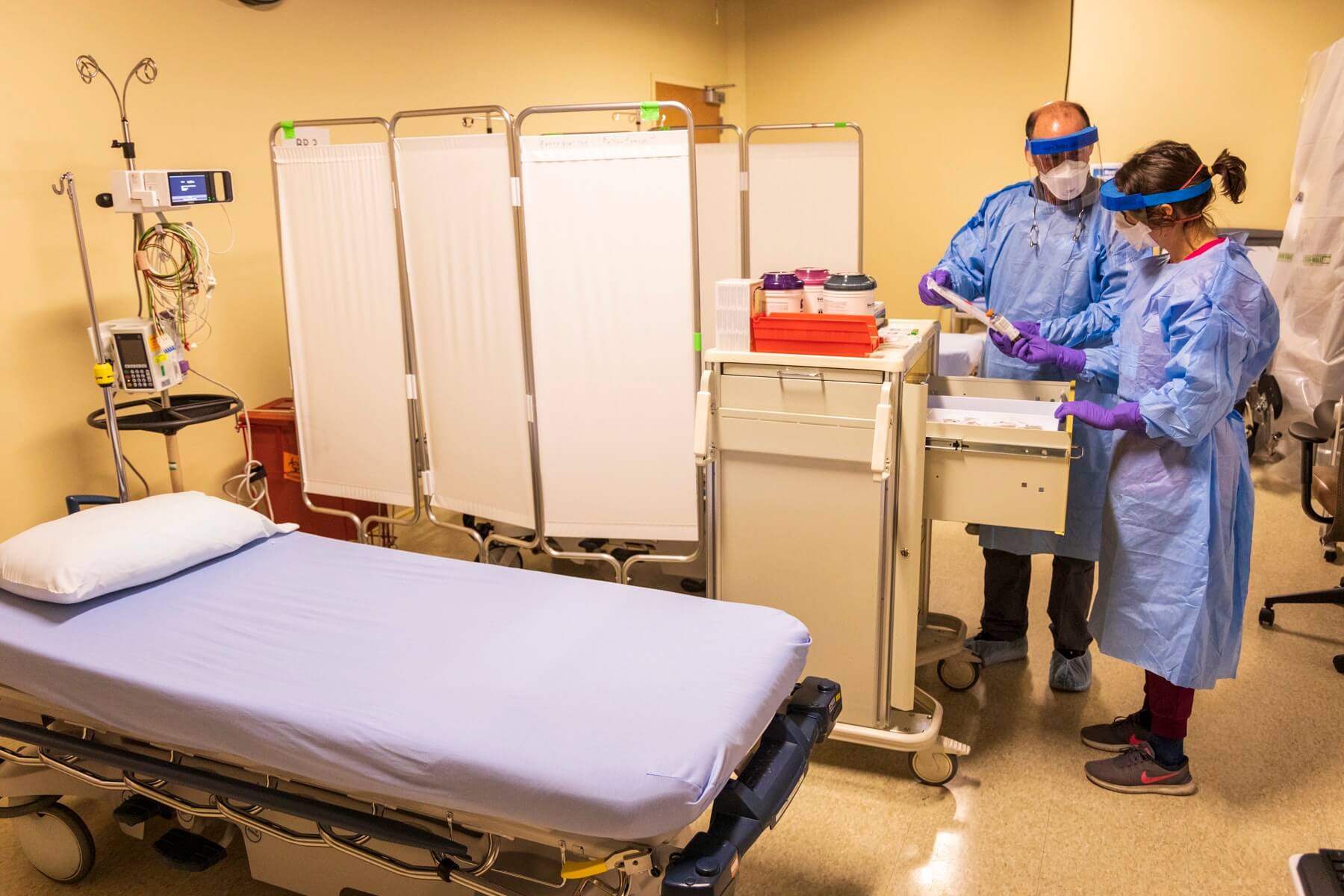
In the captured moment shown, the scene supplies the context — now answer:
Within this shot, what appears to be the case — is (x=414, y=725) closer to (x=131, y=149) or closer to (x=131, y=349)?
(x=131, y=349)

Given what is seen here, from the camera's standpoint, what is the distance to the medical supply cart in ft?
7.10

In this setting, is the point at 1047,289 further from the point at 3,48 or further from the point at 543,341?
the point at 3,48

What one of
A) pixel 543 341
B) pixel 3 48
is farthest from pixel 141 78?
pixel 543 341

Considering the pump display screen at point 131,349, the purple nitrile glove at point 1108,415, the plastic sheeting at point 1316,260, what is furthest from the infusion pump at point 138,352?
the plastic sheeting at point 1316,260

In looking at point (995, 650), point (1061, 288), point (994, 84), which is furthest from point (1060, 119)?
point (994, 84)

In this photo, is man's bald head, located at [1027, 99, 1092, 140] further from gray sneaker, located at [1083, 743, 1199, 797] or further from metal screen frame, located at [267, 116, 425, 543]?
metal screen frame, located at [267, 116, 425, 543]

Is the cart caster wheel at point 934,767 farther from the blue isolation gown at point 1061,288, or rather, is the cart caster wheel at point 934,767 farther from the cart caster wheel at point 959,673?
A: the blue isolation gown at point 1061,288

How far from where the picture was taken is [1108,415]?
2.17m

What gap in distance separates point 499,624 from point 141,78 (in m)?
2.39

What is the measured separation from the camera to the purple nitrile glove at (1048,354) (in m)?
2.50

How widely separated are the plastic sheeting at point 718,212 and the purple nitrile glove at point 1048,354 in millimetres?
1281

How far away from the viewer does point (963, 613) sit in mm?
3406

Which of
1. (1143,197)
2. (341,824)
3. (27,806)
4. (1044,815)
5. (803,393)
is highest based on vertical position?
(1143,197)

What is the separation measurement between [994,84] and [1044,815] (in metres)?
5.17
